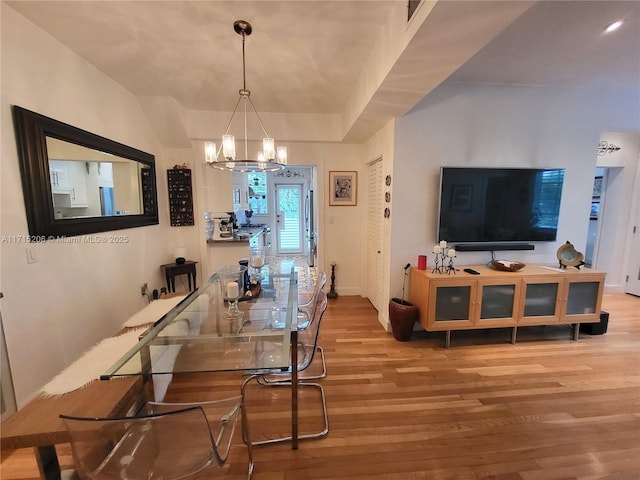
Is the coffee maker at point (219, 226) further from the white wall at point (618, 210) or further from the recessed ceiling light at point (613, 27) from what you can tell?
the white wall at point (618, 210)

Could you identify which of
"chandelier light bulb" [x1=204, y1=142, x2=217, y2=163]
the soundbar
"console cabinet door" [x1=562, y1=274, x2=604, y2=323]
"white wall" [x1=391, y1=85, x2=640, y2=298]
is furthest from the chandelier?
"console cabinet door" [x1=562, y1=274, x2=604, y2=323]

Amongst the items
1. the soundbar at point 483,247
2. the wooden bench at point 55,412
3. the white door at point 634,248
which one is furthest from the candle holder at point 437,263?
the white door at point 634,248

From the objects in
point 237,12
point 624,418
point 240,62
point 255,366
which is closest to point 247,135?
point 240,62

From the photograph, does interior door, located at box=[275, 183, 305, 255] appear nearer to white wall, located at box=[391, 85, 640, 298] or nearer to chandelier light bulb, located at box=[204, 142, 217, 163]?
white wall, located at box=[391, 85, 640, 298]

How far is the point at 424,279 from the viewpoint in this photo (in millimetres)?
2740

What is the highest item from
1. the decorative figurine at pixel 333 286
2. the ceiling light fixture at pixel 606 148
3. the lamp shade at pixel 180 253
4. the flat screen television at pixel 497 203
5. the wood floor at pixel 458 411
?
the ceiling light fixture at pixel 606 148

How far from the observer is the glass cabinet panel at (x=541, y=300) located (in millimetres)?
2812

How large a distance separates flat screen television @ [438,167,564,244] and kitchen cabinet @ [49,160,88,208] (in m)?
3.27

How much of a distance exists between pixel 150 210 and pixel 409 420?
3.43 meters

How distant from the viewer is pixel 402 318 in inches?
111

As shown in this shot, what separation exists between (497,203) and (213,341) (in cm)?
296

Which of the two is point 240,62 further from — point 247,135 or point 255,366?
point 255,366

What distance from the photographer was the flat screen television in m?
2.88

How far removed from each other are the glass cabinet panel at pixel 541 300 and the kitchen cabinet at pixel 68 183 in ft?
13.7
